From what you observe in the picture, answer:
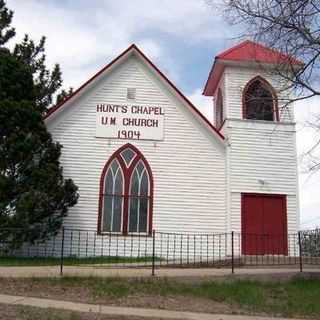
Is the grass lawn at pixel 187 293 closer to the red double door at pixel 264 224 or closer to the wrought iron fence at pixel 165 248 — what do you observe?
the wrought iron fence at pixel 165 248

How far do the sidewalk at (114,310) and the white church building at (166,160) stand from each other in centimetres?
940

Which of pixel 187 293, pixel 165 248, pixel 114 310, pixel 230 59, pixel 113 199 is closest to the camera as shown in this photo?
pixel 114 310

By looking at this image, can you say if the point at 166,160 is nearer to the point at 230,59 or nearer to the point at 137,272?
the point at 230,59

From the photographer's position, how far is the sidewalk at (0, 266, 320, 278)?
1370cm

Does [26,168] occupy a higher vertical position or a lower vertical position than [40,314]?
higher

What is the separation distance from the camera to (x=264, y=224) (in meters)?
21.0

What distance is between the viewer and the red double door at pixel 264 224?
813 inches

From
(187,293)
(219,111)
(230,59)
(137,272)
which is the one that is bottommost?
(187,293)

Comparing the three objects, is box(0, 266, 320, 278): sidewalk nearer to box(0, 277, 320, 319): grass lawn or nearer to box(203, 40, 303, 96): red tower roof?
box(0, 277, 320, 319): grass lawn

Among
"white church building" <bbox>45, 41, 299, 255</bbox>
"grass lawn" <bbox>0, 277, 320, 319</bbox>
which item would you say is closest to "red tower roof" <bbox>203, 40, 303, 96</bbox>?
"white church building" <bbox>45, 41, 299, 255</bbox>

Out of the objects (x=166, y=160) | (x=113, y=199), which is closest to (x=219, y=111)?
(x=166, y=160)

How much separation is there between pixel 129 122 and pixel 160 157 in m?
1.68

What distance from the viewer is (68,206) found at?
19.1 meters

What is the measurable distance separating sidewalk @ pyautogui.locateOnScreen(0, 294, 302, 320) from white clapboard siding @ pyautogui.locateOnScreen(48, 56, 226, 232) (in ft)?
30.8
